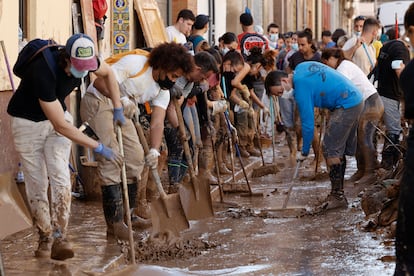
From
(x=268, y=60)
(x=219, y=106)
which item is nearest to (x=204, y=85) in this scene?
(x=219, y=106)

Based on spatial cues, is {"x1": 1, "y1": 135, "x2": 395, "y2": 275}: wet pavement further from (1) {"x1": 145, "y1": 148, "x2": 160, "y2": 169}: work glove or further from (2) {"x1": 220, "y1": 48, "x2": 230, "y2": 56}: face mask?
(2) {"x1": 220, "y1": 48, "x2": 230, "y2": 56}: face mask

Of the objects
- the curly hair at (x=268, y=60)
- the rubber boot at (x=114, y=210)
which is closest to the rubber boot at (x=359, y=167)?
the curly hair at (x=268, y=60)

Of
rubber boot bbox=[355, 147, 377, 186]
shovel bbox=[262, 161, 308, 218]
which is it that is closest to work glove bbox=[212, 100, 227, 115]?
shovel bbox=[262, 161, 308, 218]

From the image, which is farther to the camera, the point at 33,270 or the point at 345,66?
the point at 345,66

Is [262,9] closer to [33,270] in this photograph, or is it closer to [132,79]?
[132,79]

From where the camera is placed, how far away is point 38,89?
23.1 feet

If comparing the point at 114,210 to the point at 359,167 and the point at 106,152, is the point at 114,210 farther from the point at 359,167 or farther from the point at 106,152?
the point at 359,167

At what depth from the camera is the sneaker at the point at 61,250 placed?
7.32 metres

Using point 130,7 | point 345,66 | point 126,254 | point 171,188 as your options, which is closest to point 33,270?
point 126,254

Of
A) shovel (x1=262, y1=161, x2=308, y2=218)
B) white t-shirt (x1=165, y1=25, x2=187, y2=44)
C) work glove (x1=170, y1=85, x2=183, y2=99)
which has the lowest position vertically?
shovel (x1=262, y1=161, x2=308, y2=218)

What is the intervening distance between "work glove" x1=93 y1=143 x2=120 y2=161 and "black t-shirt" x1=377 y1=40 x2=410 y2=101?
5.61m

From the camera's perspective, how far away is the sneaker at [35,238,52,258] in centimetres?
749

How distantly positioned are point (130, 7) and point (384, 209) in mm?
6510

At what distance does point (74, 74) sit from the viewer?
281 inches
